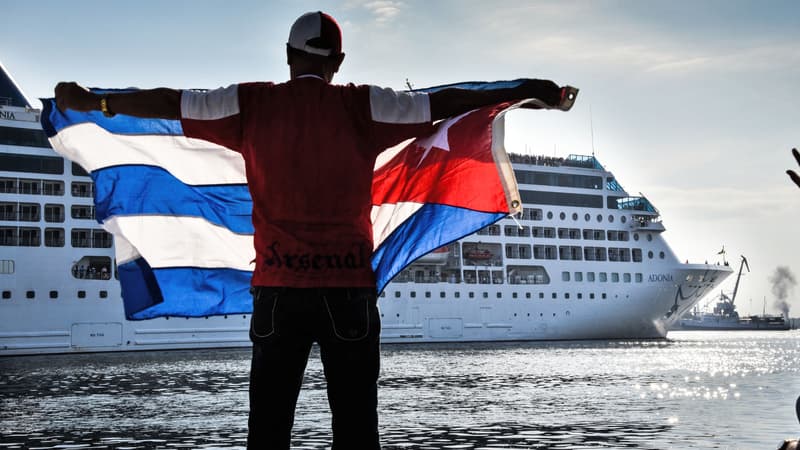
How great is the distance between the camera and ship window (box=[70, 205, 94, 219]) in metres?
37.0

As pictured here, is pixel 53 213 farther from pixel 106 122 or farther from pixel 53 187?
pixel 106 122

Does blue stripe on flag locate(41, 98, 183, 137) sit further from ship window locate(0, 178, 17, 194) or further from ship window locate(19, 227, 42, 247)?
ship window locate(0, 178, 17, 194)

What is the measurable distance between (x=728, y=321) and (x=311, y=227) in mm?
147102

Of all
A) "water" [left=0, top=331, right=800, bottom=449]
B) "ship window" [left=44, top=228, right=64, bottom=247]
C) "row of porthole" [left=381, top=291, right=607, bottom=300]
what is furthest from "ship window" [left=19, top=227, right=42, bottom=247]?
"row of porthole" [left=381, top=291, right=607, bottom=300]

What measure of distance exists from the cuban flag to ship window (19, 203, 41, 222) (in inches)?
1340

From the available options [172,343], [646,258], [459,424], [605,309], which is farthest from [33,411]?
[646,258]

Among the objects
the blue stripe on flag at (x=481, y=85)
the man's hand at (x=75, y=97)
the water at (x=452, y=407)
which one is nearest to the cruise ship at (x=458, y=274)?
the water at (x=452, y=407)

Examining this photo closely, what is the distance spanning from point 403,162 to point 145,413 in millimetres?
9666

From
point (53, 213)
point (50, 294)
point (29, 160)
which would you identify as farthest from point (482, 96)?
point (29, 160)

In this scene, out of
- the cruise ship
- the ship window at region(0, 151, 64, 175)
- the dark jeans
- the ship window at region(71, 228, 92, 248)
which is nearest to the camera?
the dark jeans

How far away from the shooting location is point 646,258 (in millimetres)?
49094

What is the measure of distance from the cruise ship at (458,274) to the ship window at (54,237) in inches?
3.3

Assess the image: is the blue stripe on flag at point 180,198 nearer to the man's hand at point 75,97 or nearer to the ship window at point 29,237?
the man's hand at point 75,97

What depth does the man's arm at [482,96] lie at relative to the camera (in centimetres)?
307
